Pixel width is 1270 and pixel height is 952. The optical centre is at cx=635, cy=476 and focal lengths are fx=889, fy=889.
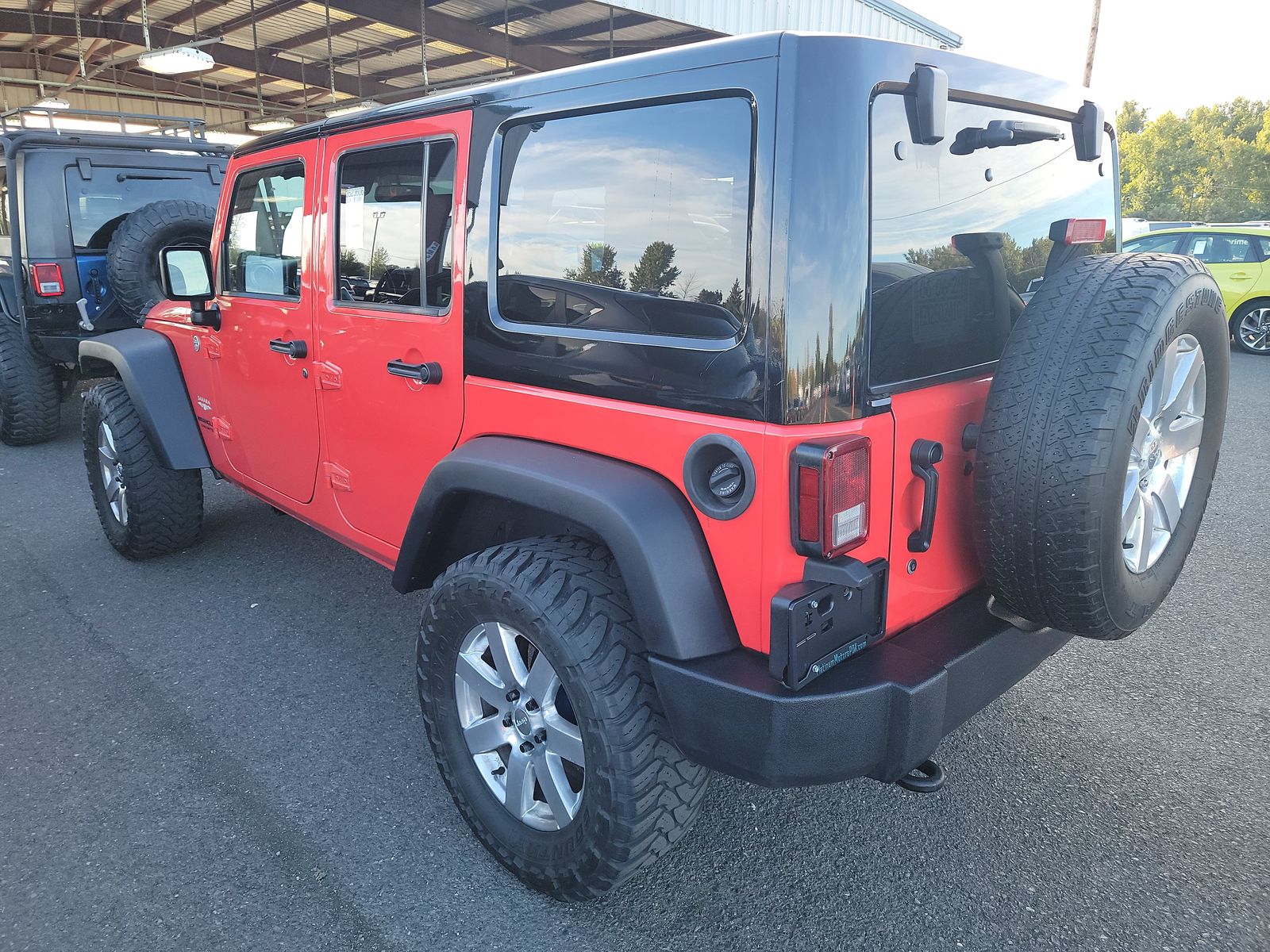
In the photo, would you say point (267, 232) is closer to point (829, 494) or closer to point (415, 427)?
point (415, 427)

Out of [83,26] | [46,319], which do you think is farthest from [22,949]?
[83,26]

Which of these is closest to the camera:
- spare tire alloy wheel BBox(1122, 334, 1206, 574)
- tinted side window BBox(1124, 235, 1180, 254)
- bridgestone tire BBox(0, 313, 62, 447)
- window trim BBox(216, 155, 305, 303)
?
spare tire alloy wheel BBox(1122, 334, 1206, 574)

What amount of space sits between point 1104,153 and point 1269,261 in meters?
11.1

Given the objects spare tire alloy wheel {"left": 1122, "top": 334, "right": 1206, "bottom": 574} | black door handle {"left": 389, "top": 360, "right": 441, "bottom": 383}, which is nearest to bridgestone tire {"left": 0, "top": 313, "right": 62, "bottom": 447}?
black door handle {"left": 389, "top": 360, "right": 441, "bottom": 383}

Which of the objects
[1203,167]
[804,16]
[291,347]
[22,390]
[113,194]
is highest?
[1203,167]

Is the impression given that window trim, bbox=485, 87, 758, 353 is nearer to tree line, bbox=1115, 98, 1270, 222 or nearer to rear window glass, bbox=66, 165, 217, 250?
rear window glass, bbox=66, 165, 217, 250

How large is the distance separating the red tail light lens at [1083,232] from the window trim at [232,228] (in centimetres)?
236

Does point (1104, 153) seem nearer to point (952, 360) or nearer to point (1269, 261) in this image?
point (952, 360)

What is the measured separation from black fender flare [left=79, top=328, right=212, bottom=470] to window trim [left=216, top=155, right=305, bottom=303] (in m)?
0.68

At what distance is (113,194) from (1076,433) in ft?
22.6

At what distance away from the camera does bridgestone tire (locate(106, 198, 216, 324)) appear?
18.0 feet

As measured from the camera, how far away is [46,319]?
20.5 feet

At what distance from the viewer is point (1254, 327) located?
1173 cm

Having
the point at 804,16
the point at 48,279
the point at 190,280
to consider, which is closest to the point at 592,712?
the point at 190,280
